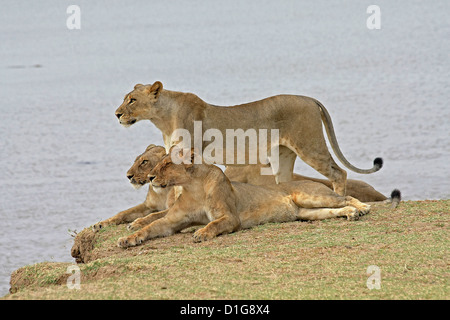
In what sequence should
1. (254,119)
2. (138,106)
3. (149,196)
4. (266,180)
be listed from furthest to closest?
(266,180), (254,119), (138,106), (149,196)

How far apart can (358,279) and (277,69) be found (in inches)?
628

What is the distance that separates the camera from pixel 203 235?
281 inches

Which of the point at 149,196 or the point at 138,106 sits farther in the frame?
the point at 138,106

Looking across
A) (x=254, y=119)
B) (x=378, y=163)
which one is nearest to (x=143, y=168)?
(x=254, y=119)

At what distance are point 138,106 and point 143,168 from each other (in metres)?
→ 0.83

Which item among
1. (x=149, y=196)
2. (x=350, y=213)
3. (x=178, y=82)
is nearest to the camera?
(x=350, y=213)

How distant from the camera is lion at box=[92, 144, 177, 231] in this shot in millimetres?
7883

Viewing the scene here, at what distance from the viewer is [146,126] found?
16.7m

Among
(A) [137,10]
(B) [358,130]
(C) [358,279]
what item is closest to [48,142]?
(B) [358,130]

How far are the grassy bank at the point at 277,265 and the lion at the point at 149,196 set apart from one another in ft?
1.19

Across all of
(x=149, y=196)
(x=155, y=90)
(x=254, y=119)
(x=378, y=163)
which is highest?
(x=155, y=90)

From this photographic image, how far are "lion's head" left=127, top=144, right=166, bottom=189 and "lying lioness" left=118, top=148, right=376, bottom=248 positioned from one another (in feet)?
0.76

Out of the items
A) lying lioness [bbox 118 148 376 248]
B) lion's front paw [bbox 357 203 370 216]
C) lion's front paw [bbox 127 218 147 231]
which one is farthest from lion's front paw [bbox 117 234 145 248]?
lion's front paw [bbox 357 203 370 216]

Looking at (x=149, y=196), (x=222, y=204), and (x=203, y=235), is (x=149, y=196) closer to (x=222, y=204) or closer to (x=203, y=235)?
(x=222, y=204)
